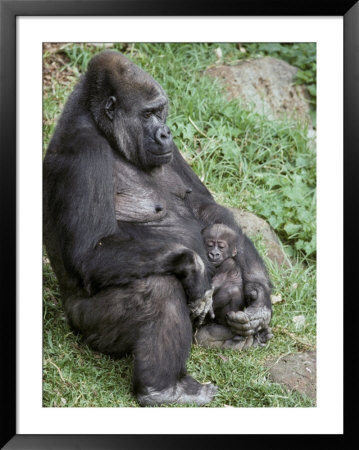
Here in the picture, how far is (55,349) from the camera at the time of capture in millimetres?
4531

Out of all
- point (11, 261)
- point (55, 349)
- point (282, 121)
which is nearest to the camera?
point (11, 261)

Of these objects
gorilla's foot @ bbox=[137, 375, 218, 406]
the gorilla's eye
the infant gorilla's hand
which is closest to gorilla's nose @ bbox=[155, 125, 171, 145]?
the gorilla's eye

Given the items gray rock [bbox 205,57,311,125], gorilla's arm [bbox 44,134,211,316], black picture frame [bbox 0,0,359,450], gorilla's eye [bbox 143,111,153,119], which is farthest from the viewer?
gray rock [bbox 205,57,311,125]

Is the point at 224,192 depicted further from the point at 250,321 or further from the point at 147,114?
the point at 147,114

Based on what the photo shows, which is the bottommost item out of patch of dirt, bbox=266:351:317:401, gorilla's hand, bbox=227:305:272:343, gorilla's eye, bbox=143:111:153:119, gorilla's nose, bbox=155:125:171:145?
patch of dirt, bbox=266:351:317:401

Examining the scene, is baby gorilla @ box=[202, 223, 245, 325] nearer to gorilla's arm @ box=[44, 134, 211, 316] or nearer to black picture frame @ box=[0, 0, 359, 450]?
gorilla's arm @ box=[44, 134, 211, 316]

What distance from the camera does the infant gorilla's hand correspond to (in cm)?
463

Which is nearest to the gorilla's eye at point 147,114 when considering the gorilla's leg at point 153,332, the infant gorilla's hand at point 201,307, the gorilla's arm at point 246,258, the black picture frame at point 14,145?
the gorilla's arm at point 246,258

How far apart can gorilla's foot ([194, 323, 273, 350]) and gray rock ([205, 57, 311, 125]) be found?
2353mm

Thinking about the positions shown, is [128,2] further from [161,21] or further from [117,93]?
[117,93]

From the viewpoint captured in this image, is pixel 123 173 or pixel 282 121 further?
pixel 282 121

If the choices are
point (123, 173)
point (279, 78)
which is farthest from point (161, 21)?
point (279, 78)

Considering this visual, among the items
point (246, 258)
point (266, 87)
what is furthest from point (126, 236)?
point (266, 87)

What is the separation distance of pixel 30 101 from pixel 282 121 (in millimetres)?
3205
